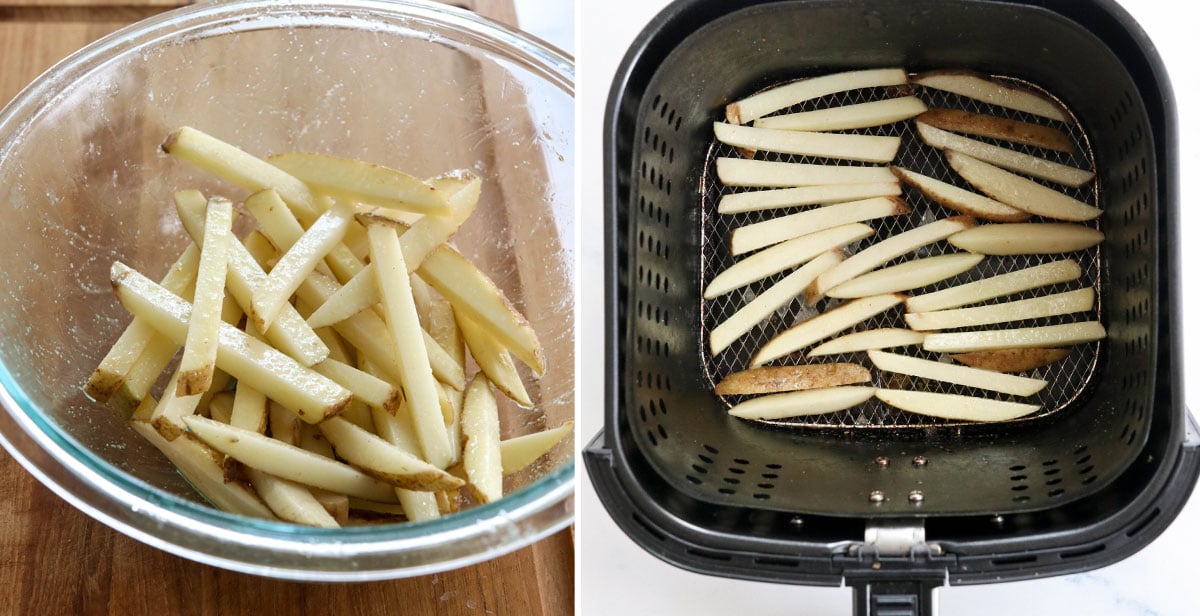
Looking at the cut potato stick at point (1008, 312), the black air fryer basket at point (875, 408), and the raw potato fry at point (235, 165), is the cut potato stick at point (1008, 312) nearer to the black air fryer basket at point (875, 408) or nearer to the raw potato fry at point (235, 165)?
the black air fryer basket at point (875, 408)

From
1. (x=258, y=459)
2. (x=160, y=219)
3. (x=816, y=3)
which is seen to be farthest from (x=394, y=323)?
(x=816, y=3)

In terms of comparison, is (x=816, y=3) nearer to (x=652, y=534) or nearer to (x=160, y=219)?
(x=652, y=534)

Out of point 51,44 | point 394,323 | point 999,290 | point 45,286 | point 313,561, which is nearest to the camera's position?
point 313,561

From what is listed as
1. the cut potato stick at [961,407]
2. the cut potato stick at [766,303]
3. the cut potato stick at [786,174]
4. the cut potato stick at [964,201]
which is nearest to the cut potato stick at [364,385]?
the cut potato stick at [766,303]

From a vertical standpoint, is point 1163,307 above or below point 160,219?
below

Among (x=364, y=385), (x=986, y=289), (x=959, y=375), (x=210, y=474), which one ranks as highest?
(x=986, y=289)

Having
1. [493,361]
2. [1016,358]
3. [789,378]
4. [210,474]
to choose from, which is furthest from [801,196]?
[210,474]

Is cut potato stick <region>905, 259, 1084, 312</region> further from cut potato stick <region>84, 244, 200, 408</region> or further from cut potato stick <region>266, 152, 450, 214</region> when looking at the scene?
cut potato stick <region>84, 244, 200, 408</region>

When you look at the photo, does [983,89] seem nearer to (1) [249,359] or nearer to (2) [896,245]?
(2) [896,245]
